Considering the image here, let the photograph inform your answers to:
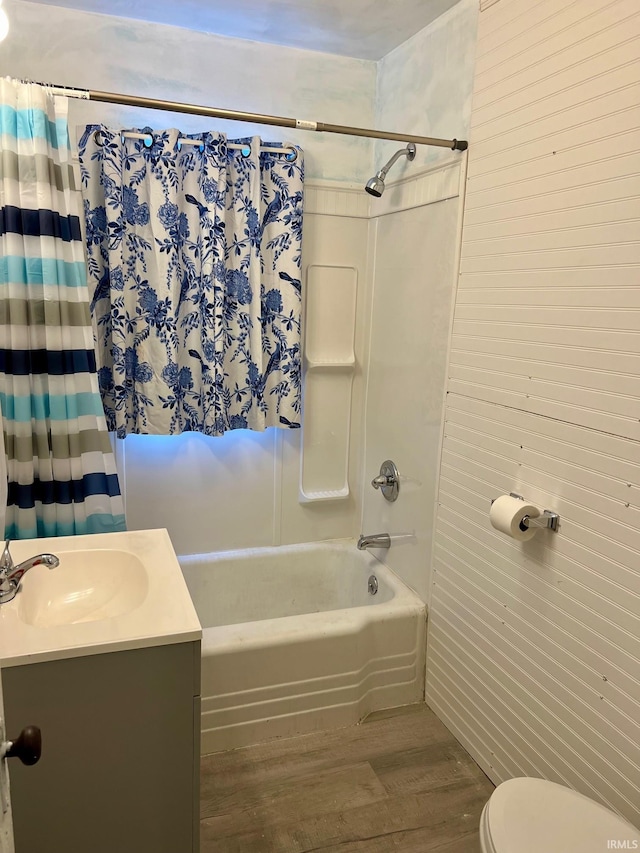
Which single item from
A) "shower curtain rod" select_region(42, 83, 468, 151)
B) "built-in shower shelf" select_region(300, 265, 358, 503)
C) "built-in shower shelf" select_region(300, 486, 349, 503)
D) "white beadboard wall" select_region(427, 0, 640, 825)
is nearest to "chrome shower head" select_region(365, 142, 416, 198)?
"shower curtain rod" select_region(42, 83, 468, 151)

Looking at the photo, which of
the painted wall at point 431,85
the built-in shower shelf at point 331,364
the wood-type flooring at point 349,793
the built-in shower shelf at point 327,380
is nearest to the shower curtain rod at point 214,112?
the painted wall at point 431,85

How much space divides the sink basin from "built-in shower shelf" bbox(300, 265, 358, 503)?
1.28 meters

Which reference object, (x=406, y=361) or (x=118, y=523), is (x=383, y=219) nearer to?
(x=406, y=361)

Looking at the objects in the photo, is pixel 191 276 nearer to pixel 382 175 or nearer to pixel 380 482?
pixel 382 175

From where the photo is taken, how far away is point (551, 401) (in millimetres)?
1621

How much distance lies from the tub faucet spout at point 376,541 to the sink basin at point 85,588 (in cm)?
121


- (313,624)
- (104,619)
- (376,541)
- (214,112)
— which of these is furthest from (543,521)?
(214,112)

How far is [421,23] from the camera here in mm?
2186

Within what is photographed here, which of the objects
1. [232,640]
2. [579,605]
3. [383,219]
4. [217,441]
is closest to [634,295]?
[579,605]

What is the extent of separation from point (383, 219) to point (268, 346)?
2.37 feet

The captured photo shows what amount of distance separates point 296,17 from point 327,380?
1.38 m

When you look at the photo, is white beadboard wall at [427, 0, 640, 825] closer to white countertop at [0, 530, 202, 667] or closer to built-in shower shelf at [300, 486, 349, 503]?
built-in shower shelf at [300, 486, 349, 503]

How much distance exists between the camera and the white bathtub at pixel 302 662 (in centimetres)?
203

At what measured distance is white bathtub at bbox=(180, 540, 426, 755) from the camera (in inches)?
79.8
